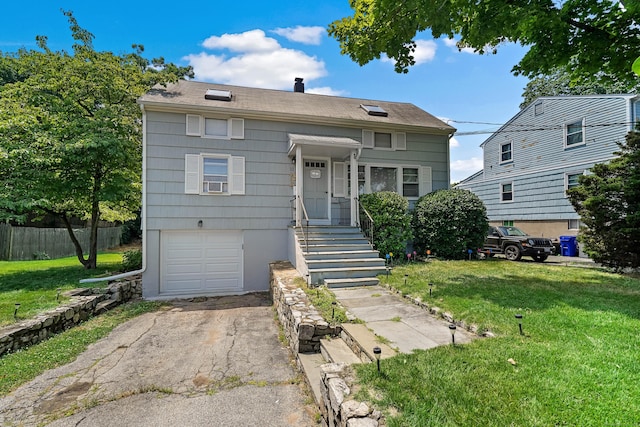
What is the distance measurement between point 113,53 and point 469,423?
13888 millimetres

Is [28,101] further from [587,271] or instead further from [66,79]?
[587,271]

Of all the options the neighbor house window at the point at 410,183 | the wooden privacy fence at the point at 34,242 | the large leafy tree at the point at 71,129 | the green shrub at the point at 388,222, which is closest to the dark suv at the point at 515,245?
the neighbor house window at the point at 410,183

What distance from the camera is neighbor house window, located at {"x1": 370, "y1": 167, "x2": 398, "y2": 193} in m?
10.7

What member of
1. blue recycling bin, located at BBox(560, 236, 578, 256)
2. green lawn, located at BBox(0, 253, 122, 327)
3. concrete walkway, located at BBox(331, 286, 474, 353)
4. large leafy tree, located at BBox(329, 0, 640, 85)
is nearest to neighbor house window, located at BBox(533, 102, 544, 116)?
blue recycling bin, located at BBox(560, 236, 578, 256)

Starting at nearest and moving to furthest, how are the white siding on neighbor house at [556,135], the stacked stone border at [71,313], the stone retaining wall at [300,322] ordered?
the stone retaining wall at [300,322], the stacked stone border at [71,313], the white siding on neighbor house at [556,135]

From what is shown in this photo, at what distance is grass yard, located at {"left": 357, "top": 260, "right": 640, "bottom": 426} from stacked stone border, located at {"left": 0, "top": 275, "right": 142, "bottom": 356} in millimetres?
5831

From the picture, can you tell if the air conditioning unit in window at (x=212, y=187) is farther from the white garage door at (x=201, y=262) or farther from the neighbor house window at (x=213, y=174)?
the white garage door at (x=201, y=262)

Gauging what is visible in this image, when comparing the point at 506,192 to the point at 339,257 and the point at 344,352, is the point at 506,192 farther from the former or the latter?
the point at 344,352

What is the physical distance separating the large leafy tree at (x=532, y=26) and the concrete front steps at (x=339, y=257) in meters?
4.84

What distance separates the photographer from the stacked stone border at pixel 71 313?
16.5 ft

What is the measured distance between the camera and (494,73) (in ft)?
30.9

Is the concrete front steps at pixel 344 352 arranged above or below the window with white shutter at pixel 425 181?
below

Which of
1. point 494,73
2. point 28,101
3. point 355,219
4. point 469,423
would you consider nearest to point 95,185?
point 28,101

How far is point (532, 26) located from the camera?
553cm
